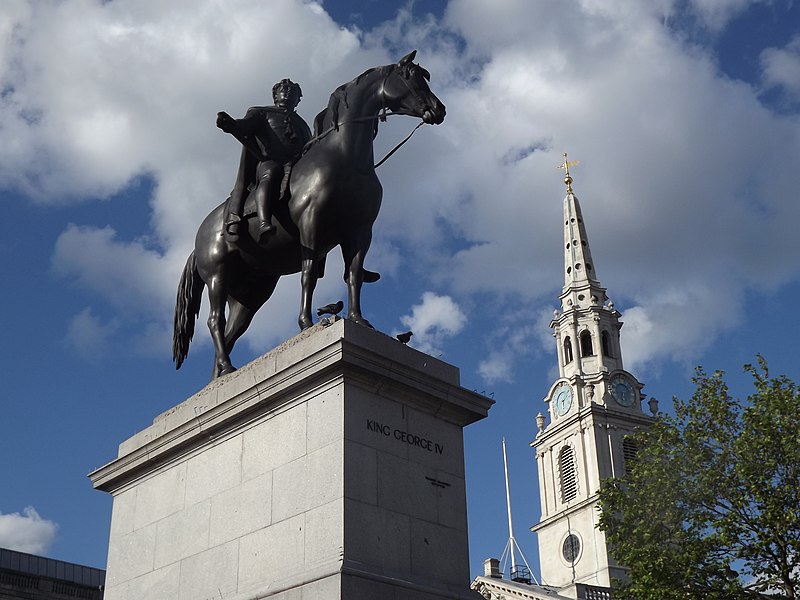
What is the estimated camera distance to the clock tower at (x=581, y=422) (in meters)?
103

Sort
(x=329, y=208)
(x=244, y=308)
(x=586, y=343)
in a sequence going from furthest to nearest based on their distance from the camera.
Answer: (x=586, y=343) < (x=244, y=308) < (x=329, y=208)

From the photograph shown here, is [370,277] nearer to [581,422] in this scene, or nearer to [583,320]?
[581,422]

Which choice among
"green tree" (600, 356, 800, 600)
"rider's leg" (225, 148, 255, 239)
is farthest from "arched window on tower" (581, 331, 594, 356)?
"rider's leg" (225, 148, 255, 239)

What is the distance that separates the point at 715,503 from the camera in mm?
32500

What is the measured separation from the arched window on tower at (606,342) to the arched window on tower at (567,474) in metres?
11.5

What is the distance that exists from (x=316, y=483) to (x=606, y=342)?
345ft

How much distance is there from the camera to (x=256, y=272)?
1509cm

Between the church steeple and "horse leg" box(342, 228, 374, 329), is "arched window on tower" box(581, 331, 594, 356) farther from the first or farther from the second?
"horse leg" box(342, 228, 374, 329)

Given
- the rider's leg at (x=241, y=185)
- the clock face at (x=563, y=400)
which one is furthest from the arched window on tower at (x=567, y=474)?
the rider's leg at (x=241, y=185)

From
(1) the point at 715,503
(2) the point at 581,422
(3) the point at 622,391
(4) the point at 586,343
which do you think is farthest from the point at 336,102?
(4) the point at 586,343

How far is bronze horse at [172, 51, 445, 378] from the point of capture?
1338 centimetres

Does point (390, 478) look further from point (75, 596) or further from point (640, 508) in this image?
point (75, 596)

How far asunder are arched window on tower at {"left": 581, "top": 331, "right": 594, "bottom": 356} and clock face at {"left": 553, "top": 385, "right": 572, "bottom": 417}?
4.62 metres

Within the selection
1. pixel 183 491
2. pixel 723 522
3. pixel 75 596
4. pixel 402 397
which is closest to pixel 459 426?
pixel 402 397
